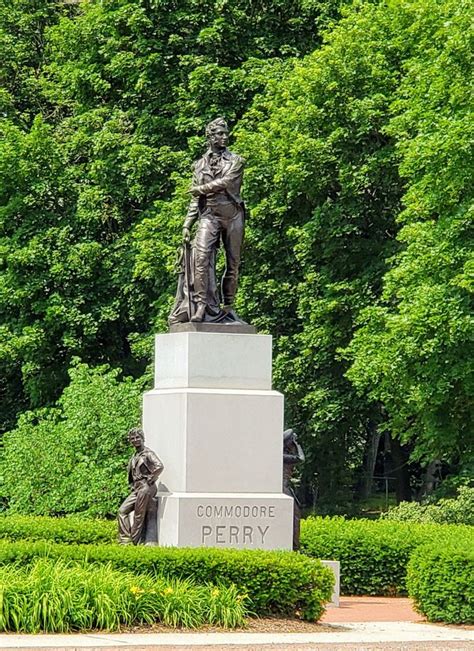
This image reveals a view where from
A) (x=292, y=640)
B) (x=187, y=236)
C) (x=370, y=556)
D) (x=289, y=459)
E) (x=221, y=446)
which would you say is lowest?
(x=370, y=556)

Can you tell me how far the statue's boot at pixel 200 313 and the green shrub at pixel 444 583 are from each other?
13.1 ft

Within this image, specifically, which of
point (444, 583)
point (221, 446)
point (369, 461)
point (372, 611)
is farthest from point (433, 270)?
point (369, 461)

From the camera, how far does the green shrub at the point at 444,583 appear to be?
53.3ft

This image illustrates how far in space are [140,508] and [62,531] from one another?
332cm

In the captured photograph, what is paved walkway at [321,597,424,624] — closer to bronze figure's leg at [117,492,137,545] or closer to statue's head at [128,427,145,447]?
bronze figure's leg at [117,492,137,545]

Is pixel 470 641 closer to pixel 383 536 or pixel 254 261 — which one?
pixel 383 536

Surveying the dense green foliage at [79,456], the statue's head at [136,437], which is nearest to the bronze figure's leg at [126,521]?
the statue's head at [136,437]

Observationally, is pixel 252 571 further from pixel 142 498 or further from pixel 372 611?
pixel 372 611

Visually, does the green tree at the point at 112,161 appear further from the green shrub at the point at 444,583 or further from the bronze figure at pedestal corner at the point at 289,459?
the green shrub at the point at 444,583

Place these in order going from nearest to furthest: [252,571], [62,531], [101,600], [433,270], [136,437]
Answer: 1. [101,600]
2. [252,571]
3. [136,437]
4. [62,531]
5. [433,270]

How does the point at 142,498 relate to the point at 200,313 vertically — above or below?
below

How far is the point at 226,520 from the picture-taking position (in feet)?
57.1

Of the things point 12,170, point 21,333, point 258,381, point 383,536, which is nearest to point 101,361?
point 21,333

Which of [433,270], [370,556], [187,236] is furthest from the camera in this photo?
[433,270]
